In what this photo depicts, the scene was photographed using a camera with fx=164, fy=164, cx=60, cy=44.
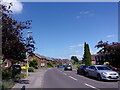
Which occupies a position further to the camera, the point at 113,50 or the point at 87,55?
the point at 87,55

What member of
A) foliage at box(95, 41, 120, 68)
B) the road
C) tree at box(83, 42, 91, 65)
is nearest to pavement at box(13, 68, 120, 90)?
the road

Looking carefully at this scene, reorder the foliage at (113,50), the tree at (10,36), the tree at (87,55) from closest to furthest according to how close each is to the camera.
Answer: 1. the tree at (10,36)
2. the foliage at (113,50)
3. the tree at (87,55)

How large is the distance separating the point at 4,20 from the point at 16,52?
7.73 feet

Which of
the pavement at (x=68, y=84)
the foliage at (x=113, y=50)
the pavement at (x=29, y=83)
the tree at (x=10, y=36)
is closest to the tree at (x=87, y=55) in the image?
the foliage at (x=113, y=50)

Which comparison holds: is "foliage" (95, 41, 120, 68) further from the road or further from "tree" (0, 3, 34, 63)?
"tree" (0, 3, 34, 63)

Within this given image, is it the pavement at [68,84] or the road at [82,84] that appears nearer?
the road at [82,84]

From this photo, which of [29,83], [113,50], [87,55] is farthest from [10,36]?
[87,55]

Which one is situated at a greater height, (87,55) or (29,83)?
(87,55)

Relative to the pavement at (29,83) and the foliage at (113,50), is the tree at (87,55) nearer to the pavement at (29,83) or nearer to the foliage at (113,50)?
the foliage at (113,50)

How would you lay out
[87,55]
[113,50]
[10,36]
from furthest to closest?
[87,55] < [113,50] < [10,36]

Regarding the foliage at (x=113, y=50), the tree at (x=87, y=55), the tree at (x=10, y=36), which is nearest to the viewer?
the tree at (x=10, y=36)

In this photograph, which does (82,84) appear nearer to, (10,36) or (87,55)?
(10,36)

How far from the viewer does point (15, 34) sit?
11055 mm

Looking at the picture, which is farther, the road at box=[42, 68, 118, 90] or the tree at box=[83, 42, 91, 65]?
the tree at box=[83, 42, 91, 65]
